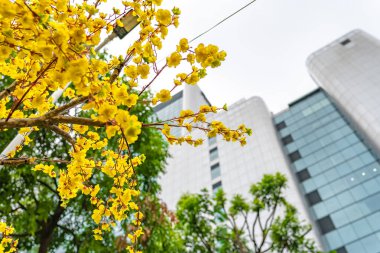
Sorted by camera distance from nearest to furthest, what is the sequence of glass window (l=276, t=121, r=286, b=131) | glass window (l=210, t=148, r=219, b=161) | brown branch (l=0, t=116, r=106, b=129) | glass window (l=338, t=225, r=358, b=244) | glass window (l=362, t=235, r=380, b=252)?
brown branch (l=0, t=116, r=106, b=129), glass window (l=362, t=235, r=380, b=252), glass window (l=338, t=225, r=358, b=244), glass window (l=276, t=121, r=286, b=131), glass window (l=210, t=148, r=219, b=161)

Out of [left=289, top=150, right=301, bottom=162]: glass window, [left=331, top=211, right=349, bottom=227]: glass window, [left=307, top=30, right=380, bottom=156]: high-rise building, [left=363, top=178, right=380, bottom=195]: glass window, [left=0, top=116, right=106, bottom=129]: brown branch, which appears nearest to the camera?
[left=0, top=116, right=106, bottom=129]: brown branch

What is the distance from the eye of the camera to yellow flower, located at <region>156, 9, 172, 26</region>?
7.64 feet

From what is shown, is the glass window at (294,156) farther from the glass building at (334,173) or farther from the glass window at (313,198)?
the glass window at (313,198)

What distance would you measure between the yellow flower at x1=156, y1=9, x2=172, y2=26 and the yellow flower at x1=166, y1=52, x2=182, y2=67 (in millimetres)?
315

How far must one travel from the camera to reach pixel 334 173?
31672 mm

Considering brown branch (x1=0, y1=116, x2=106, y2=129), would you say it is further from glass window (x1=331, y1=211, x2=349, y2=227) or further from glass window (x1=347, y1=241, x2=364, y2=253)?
glass window (x1=331, y1=211, x2=349, y2=227)

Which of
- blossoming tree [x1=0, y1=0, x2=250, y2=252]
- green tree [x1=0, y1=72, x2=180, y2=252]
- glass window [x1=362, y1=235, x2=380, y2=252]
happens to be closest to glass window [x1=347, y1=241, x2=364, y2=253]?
glass window [x1=362, y1=235, x2=380, y2=252]

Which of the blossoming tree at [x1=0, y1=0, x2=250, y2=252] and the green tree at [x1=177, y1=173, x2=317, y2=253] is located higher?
the green tree at [x1=177, y1=173, x2=317, y2=253]

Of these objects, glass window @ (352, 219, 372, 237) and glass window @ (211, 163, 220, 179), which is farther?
glass window @ (211, 163, 220, 179)

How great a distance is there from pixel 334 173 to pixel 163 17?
1309 inches

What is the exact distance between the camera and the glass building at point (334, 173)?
2636cm

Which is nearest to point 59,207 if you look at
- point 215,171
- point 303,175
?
point 303,175

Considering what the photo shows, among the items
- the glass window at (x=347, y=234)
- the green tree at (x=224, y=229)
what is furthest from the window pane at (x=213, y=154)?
the green tree at (x=224, y=229)

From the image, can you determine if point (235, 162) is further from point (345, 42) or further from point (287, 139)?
point (345, 42)
